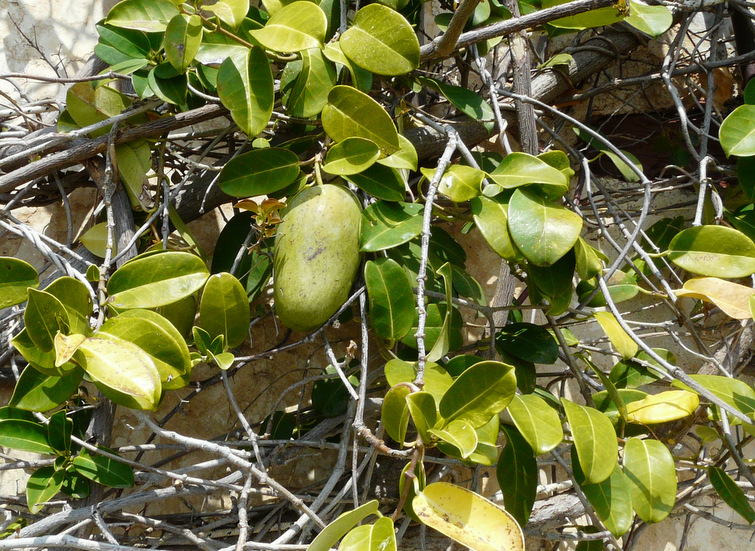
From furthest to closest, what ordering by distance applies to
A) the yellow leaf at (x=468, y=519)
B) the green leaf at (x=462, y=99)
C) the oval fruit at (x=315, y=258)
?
1. the green leaf at (x=462, y=99)
2. the oval fruit at (x=315, y=258)
3. the yellow leaf at (x=468, y=519)

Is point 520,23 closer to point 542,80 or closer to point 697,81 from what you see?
point 542,80

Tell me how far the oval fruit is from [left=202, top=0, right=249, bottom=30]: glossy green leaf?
8.3 inches

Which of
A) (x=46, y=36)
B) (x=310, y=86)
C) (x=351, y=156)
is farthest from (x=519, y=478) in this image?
(x=46, y=36)

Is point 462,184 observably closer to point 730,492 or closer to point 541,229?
point 541,229

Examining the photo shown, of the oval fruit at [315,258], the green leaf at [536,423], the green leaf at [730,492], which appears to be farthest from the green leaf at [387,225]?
the green leaf at [730,492]

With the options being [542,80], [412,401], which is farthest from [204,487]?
[542,80]

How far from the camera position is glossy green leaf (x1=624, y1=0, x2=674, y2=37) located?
968 mm

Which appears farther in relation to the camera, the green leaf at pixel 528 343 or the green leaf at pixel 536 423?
the green leaf at pixel 528 343

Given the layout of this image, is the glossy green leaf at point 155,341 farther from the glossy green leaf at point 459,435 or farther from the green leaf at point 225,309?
the glossy green leaf at point 459,435

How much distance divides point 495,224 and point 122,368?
16.6 inches

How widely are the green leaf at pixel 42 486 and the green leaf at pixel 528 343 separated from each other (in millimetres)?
587

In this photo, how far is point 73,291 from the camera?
643mm

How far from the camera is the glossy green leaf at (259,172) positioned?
85cm

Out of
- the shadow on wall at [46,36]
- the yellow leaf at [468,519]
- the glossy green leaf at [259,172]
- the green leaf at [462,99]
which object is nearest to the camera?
the yellow leaf at [468,519]
